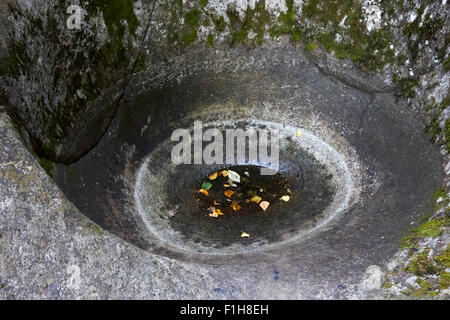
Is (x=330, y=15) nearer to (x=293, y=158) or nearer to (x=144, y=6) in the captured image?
(x=293, y=158)

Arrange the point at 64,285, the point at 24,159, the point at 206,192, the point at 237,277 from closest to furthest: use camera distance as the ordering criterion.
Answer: the point at 64,285
the point at 237,277
the point at 24,159
the point at 206,192

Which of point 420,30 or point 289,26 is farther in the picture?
point 289,26

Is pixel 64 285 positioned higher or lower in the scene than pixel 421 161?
lower

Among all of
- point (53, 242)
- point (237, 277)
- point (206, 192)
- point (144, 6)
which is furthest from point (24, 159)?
point (144, 6)

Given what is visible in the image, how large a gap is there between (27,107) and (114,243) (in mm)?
1843

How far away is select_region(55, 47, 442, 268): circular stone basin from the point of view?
3678mm

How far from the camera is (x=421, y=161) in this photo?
428 centimetres

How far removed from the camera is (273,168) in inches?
222

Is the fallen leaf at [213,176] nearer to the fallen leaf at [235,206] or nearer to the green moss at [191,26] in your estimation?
the fallen leaf at [235,206]

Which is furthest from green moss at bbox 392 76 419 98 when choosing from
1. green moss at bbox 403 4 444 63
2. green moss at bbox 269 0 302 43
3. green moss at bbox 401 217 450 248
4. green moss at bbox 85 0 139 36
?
green moss at bbox 85 0 139 36

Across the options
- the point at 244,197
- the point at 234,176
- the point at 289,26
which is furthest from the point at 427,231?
the point at 289,26

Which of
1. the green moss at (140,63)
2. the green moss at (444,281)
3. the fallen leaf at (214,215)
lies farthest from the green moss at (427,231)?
the green moss at (140,63)

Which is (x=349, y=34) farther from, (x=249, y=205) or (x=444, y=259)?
(x=444, y=259)

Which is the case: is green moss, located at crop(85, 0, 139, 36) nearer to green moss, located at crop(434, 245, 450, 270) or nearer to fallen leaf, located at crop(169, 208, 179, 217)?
fallen leaf, located at crop(169, 208, 179, 217)
